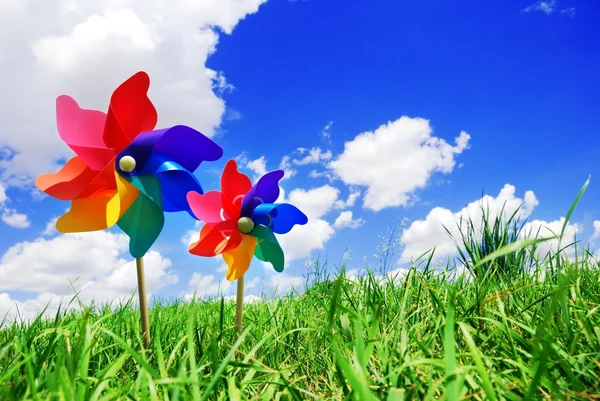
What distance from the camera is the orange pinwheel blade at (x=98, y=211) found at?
2.92 metres

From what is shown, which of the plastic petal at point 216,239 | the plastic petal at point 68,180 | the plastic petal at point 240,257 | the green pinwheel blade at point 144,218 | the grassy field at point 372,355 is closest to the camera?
the grassy field at point 372,355

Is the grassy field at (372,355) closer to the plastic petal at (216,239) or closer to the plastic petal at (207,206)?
the plastic petal at (216,239)

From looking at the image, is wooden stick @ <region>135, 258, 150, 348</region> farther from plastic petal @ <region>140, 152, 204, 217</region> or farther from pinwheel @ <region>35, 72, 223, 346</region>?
plastic petal @ <region>140, 152, 204, 217</region>

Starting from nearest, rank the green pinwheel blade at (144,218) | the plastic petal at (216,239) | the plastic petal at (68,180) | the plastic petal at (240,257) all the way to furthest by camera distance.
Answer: the plastic petal at (68,180) < the green pinwheel blade at (144,218) < the plastic petal at (216,239) < the plastic petal at (240,257)

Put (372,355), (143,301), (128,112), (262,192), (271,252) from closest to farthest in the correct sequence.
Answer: (372,355)
(143,301)
(128,112)
(262,192)
(271,252)

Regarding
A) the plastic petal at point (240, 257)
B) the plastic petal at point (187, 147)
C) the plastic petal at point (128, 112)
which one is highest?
the plastic petal at point (128, 112)

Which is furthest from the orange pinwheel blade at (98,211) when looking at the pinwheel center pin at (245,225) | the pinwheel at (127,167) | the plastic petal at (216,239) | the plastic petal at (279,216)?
the plastic petal at (279,216)

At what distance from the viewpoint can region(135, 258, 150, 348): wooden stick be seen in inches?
114

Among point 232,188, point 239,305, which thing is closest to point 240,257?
point 239,305

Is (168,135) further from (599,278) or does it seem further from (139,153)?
(599,278)

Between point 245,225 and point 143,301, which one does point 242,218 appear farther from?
point 143,301

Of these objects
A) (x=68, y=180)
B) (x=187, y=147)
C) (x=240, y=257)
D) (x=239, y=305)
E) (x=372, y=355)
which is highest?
(x=187, y=147)

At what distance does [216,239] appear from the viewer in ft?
10.9

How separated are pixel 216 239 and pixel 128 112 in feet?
3.06
